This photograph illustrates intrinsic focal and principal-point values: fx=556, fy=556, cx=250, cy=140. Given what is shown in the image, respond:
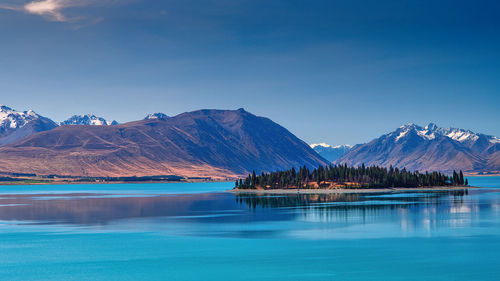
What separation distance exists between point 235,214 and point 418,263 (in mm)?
70876

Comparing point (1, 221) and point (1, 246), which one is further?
point (1, 221)

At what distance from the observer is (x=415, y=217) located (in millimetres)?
111562

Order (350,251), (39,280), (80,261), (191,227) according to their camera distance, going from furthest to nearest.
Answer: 1. (191,227)
2. (350,251)
3. (80,261)
4. (39,280)

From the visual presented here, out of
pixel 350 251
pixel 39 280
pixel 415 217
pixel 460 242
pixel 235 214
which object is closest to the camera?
pixel 39 280

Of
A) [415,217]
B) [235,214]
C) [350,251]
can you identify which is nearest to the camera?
[350,251]

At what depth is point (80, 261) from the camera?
63781 mm

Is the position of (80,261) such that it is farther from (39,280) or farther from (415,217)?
(415,217)

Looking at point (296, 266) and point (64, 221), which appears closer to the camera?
point (296, 266)

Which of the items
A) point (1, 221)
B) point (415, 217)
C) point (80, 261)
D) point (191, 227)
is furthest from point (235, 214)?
point (80, 261)

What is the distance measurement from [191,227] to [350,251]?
37.7m

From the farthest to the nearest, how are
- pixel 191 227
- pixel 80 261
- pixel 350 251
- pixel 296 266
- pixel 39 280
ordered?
1. pixel 191 227
2. pixel 350 251
3. pixel 80 261
4. pixel 296 266
5. pixel 39 280

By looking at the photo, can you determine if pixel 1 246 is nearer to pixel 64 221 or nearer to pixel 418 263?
pixel 64 221

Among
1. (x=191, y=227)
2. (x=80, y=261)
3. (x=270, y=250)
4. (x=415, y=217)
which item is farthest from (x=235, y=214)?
(x=80, y=261)

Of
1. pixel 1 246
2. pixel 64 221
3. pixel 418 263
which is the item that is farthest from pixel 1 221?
pixel 418 263
